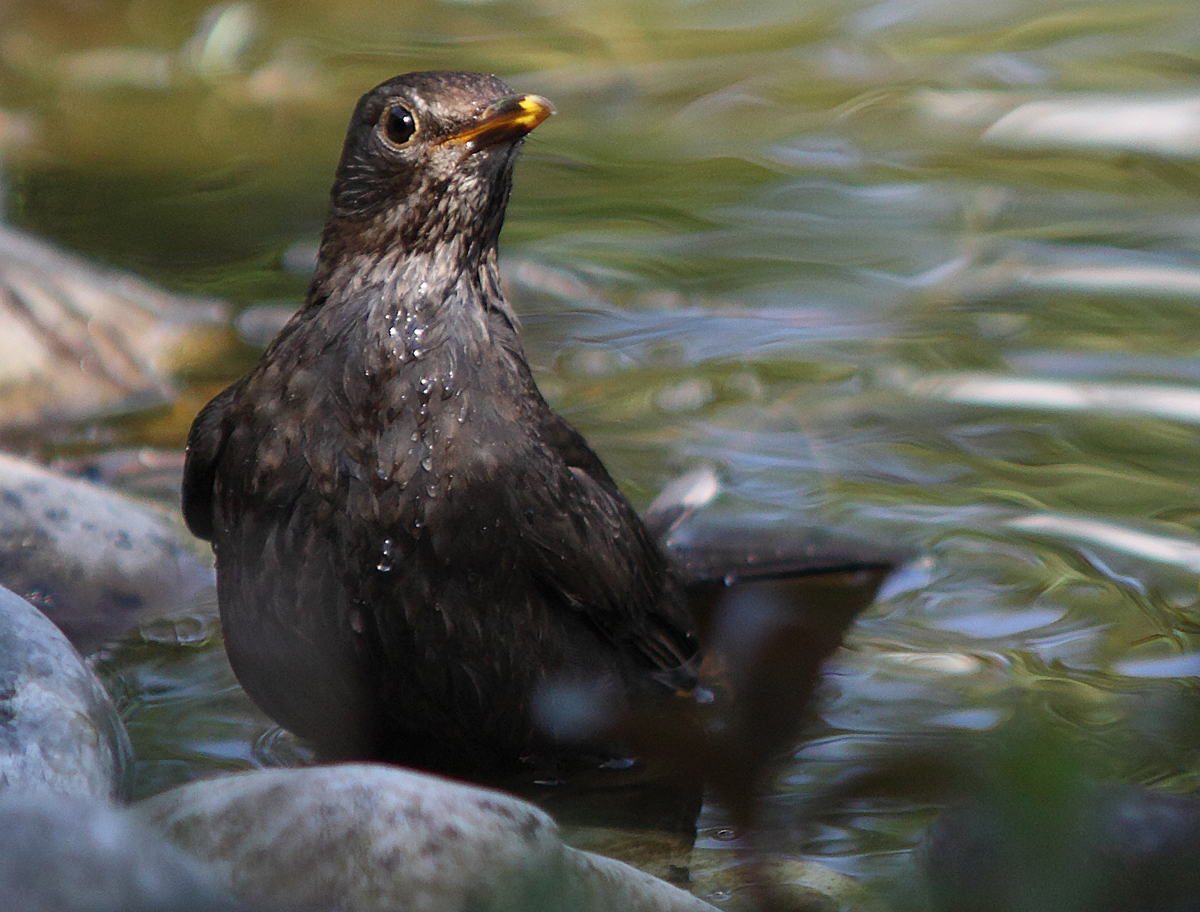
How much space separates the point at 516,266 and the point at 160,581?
287cm

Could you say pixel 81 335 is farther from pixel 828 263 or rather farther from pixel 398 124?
pixel 398 124

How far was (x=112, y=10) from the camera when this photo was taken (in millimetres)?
10977

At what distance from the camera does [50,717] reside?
307 cm

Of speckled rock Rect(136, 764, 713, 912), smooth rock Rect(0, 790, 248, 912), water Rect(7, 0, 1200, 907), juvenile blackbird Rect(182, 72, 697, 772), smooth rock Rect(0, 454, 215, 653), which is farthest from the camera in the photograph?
smooth rock Rect(0, 454, 215, 653)

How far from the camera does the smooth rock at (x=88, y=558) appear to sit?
Result: 13.6 ft

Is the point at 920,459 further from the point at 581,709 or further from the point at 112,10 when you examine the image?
the point at 112,10

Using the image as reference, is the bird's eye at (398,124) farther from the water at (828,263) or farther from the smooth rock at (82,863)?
the smooth rock at (82,863)

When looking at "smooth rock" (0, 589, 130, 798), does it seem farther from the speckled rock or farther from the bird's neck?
the bird's neck

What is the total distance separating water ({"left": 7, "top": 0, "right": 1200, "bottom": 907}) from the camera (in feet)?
13.2

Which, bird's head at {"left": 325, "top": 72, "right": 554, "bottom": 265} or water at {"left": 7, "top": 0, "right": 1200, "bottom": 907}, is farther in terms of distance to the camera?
water at {"left": 7, "top": 0, "right": 1200, "bottom": 907}

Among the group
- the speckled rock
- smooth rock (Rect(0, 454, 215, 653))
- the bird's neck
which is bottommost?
smooth rock (Rect(0, 454, 215, 653))

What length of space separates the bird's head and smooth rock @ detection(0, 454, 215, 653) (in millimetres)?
1372

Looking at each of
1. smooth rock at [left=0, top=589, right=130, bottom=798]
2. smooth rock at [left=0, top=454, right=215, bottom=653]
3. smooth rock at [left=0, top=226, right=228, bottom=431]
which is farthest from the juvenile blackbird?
smooth rock at [left=0, top=226, right=228, bottom=431]

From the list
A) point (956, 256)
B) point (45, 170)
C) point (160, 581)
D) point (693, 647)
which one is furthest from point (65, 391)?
point (956, 256)
